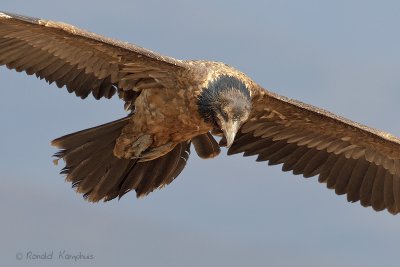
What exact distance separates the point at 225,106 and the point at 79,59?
1.54m

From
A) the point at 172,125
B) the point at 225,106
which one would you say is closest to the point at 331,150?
the point at 172,125

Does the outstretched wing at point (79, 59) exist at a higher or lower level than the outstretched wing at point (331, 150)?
lower

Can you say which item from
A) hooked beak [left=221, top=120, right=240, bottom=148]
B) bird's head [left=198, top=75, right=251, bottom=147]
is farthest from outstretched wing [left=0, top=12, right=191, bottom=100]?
hooked beak [left=221, top=120, right=240, bottom=148]

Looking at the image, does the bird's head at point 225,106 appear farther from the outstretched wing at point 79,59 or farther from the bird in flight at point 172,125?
the outstretched wing at point 79,59

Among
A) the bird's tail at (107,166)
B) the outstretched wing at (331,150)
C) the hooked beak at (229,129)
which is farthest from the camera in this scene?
the outstretched wing at (331,150)

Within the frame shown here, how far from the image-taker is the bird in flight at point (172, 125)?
34.4 ft

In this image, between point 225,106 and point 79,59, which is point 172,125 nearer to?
point 225,106

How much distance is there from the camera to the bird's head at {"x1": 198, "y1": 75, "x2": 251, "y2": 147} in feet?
33.8

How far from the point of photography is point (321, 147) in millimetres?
12219

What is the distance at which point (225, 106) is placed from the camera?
33.8 ft

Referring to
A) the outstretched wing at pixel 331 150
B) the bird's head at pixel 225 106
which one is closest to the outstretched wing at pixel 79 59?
the bird's head at pixel 225 106

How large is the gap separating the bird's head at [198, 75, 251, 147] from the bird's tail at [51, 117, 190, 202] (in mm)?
1125

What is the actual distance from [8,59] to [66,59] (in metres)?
0.52

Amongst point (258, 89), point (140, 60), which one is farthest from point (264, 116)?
point (140, 60)
